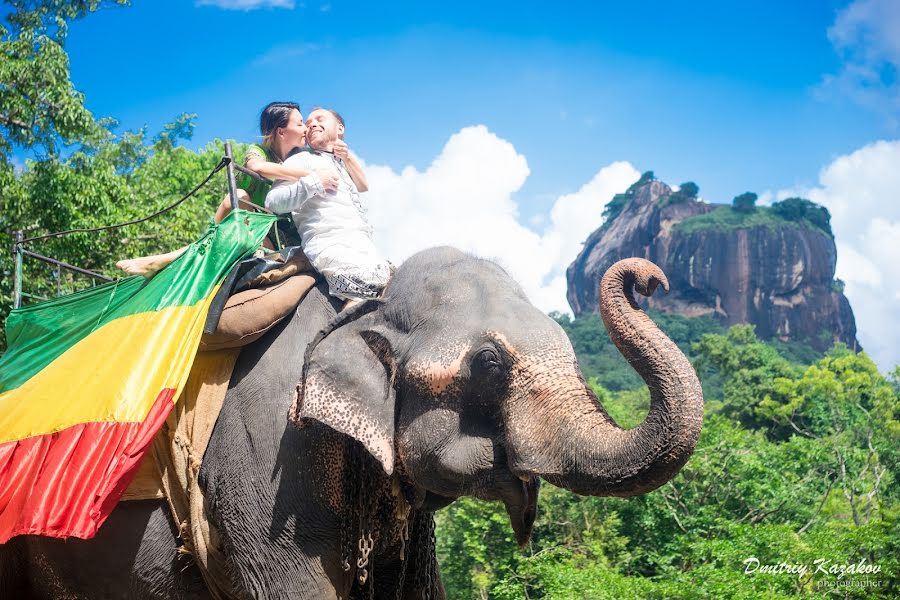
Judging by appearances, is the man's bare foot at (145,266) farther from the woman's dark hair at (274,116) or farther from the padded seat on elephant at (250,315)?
the woman's dark hair at (274,116)

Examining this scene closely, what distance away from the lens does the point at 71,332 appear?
12.7ft

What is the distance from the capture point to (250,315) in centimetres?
319

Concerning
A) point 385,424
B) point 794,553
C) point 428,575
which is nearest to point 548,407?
point 385,424

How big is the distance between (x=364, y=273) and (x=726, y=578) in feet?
20.4

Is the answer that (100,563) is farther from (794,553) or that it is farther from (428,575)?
(794,553)

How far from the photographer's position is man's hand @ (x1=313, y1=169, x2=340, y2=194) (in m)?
3.50

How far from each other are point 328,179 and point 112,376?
1202 millimetres

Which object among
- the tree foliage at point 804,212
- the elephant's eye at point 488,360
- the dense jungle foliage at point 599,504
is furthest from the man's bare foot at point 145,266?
the tree foliage at point 804,212

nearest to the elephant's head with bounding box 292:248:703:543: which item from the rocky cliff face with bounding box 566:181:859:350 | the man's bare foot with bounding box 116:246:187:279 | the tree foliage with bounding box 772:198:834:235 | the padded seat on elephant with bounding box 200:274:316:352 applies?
the padded seat on elephant with bounding box 200:274:316:352

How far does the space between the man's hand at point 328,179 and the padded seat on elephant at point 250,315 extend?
0.49 m

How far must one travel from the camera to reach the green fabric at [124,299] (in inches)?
133

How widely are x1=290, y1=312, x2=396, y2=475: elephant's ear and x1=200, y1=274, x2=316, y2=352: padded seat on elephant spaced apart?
13.1 inches

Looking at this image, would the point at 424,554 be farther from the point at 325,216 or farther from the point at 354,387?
the point at 325,216

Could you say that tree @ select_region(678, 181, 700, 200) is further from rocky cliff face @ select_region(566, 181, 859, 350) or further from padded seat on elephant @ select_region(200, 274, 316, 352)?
padded seat on elephant @ select_region(200, 274, 316, 352)
